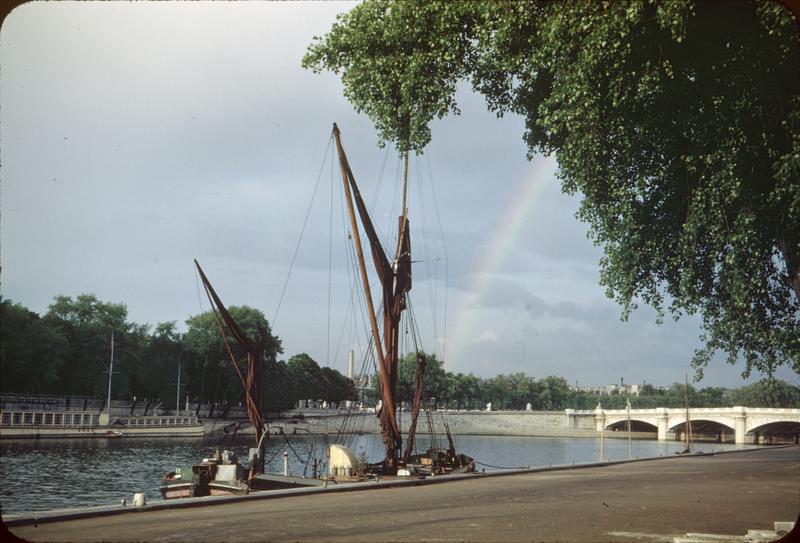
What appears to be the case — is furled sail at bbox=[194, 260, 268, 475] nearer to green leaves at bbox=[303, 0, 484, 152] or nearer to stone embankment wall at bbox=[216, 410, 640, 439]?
green leaves at bbox=[303, 0, 484, 152]

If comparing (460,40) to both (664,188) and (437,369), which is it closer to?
(664,188)

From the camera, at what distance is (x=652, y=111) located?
18688 millimetres

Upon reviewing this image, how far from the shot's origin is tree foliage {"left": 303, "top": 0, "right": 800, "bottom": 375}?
54.7 feet

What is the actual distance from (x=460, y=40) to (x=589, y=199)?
5567 mm

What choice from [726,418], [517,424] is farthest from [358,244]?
[517,424]

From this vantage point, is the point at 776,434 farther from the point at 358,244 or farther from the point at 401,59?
the point at 401,59

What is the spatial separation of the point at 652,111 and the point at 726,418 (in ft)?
374

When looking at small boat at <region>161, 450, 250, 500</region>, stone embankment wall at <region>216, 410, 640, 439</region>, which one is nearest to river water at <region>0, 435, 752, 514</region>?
small boat at <region>161, 450, 250, 500</region>

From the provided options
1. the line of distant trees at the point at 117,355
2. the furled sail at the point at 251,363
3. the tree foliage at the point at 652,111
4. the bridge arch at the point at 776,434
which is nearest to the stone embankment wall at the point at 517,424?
the bridge arch at the point at 776,434

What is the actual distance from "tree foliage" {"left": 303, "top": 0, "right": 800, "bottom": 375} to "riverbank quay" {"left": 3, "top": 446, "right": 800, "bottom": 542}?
4961 millimetres

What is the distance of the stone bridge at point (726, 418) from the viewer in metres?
109

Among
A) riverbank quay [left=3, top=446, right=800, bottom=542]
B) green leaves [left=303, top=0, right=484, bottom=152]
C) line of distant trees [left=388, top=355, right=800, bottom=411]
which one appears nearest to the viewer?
riverbank quay [left=3, top=446, right=800, bottom=542]

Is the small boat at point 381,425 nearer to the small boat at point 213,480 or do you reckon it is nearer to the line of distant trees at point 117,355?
the small boat at point 213,480

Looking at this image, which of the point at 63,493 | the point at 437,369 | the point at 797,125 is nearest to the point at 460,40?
the point at 797,125
